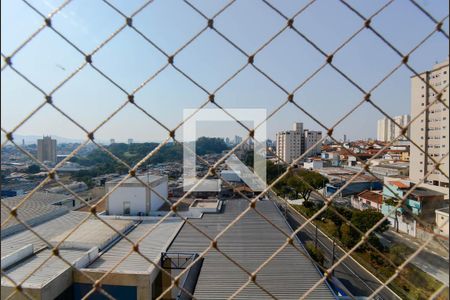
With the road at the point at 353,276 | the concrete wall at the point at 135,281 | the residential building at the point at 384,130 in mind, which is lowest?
the road at the point at 353,276

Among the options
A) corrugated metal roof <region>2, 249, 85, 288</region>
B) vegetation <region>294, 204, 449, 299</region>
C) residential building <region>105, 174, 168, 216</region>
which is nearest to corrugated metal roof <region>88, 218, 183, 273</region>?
corrugated metal roof <region>2, 249, 85, 288</region>

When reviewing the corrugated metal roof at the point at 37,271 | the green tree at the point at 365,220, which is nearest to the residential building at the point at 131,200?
the corrugated metal roof at the point at 37,271

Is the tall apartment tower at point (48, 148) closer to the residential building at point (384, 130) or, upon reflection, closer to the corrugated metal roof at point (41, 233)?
the corrugated metal roof at point (41, 233)

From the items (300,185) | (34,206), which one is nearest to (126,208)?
(34,206)

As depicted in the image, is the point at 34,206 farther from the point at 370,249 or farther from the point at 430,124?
the point at 430,124

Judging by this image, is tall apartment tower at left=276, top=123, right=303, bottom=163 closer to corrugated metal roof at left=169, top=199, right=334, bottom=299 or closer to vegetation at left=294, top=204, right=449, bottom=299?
vegetation at left=294, top=204, right=449, bottom=299

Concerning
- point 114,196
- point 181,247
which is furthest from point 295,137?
point 181,247
